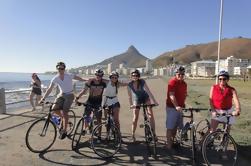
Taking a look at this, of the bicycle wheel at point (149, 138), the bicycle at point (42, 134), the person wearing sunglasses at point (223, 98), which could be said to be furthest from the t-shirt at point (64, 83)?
the person wearing sunglasses at point (223, 98)

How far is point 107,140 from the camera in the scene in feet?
25.9

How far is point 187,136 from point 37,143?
3264 mm

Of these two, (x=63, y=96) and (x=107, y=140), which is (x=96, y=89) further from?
(x=107, y=140)

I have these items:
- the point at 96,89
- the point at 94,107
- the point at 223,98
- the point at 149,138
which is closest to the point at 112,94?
the point at 96,89

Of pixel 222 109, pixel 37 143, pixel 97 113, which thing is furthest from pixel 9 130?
pixel 222 109

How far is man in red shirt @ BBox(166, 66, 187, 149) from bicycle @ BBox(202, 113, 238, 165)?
1061mm

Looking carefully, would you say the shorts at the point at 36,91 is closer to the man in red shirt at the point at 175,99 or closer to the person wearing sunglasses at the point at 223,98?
the man in red shirt at the point at 175,99

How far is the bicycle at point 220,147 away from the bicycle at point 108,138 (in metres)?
1.83

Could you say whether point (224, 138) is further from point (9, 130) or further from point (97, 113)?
point (9, 130)

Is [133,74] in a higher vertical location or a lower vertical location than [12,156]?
higher

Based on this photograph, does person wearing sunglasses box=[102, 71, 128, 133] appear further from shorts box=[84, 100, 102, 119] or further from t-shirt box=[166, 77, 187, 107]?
t-shirt box=[166, 77, 187, 107]

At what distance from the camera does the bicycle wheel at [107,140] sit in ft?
24.3

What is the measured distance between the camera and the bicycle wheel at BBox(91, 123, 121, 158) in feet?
24.3

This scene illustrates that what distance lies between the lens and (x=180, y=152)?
7793 mm
